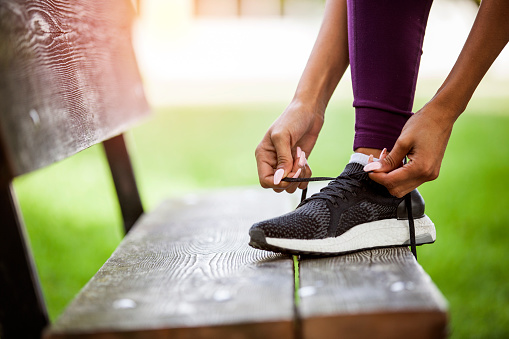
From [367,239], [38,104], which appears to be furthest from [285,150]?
[38,104]

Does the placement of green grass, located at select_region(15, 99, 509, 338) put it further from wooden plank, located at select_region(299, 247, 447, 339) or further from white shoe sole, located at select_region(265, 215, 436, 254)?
wooden plank, located at select_region(299, 247, 447, 339)

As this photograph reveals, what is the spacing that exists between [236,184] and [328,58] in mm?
2460

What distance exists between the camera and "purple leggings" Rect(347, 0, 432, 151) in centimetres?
111

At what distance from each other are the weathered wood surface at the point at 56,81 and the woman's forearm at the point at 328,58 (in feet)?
1.55

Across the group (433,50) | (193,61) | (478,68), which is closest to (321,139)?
(478,68)

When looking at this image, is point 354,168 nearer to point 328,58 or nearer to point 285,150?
point 285,150

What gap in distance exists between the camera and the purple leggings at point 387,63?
3.63 ft

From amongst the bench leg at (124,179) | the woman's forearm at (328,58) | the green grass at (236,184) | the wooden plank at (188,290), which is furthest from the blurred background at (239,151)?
the wooden plank at (188,290)

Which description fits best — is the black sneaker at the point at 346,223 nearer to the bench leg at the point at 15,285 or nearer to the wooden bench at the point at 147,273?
the wooden bench at the point at 147,273

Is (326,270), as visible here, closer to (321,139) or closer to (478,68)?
(478,68)

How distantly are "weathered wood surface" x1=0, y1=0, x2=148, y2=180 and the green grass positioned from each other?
1.00 m

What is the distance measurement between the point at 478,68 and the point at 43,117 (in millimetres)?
766

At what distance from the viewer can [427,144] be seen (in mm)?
966

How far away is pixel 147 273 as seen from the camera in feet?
3.17
